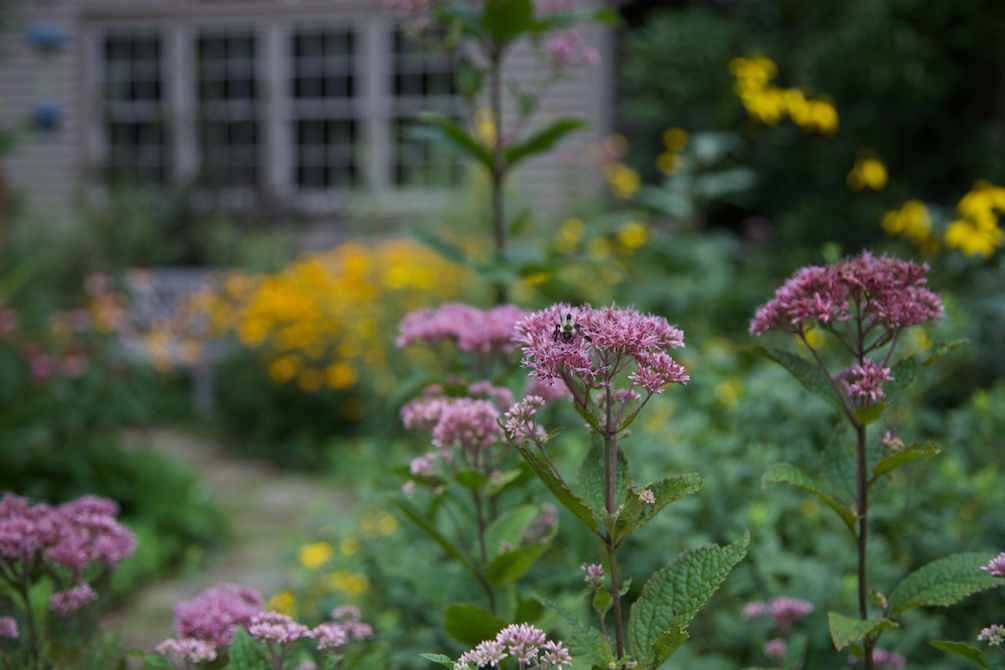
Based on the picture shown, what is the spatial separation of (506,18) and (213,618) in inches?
51.3

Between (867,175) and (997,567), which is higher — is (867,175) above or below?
above

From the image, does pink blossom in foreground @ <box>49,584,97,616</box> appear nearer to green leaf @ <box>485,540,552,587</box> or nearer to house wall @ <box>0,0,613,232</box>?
green leaf @ <box>485,540,552,587</box>

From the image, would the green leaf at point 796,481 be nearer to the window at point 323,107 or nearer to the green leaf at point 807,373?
the green leaf at point 807,373

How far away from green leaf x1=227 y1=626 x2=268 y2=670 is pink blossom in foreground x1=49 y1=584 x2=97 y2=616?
287mm

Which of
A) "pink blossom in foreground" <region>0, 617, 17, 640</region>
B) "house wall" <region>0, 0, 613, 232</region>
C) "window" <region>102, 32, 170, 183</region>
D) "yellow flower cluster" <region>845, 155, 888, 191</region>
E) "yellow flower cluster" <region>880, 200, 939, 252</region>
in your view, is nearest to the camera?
"pink blossom in foreground" <region>0, 617, 17, 640</region>

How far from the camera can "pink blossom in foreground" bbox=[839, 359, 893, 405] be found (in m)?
1.01

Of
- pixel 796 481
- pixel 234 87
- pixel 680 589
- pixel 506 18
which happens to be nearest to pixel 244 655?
pixel 680 589

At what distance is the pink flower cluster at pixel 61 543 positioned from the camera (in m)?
1.11

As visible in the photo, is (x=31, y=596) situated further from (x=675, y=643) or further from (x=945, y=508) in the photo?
(x=945, y=508)

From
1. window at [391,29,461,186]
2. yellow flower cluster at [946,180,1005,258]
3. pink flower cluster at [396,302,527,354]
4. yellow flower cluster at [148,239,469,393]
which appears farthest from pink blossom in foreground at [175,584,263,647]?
window at [391,29,461,186]

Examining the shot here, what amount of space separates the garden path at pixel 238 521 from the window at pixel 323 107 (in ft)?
13.0

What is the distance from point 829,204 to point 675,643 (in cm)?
478

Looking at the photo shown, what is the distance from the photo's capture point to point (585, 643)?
92 cm

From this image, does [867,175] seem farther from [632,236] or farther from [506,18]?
[506,18]
